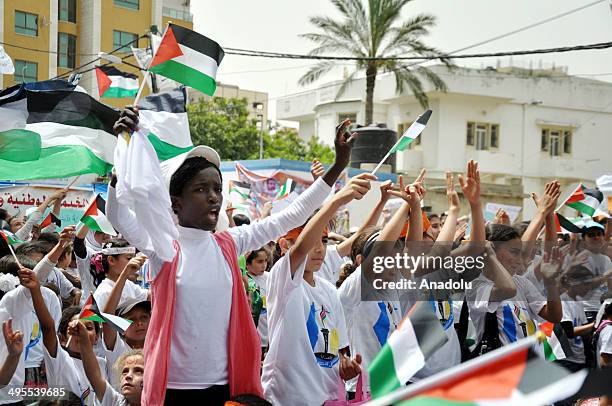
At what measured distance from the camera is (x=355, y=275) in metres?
4.91

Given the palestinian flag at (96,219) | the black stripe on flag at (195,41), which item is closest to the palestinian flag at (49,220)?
the palestinian flag at (96,219)

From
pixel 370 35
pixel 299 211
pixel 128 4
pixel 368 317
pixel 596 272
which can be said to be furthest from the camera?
pixel 128 4

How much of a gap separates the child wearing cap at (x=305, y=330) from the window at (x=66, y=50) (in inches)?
1389

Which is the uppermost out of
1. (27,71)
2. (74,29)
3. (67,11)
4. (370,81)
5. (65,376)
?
(67,11)

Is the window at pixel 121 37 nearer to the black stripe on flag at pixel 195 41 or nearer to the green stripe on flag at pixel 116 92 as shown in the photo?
the green stripe on flag at pixel 116 92

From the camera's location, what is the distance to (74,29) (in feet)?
124

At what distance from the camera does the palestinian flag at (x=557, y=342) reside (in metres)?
5.49

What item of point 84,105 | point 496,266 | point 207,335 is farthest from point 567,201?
point 207,335

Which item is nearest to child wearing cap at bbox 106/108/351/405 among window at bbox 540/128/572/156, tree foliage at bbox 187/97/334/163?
tree foliage at bbox 187/97/334/163

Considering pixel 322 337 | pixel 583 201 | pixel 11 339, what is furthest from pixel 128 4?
pixel 322 337

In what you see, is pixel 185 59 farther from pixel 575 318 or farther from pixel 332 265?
pixel 575 318

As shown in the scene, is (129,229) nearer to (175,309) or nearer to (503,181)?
(175,309)

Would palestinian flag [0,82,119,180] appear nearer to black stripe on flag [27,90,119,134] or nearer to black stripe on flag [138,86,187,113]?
black stripe on flag [27,90,119,134]

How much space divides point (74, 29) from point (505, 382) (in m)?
38.9
